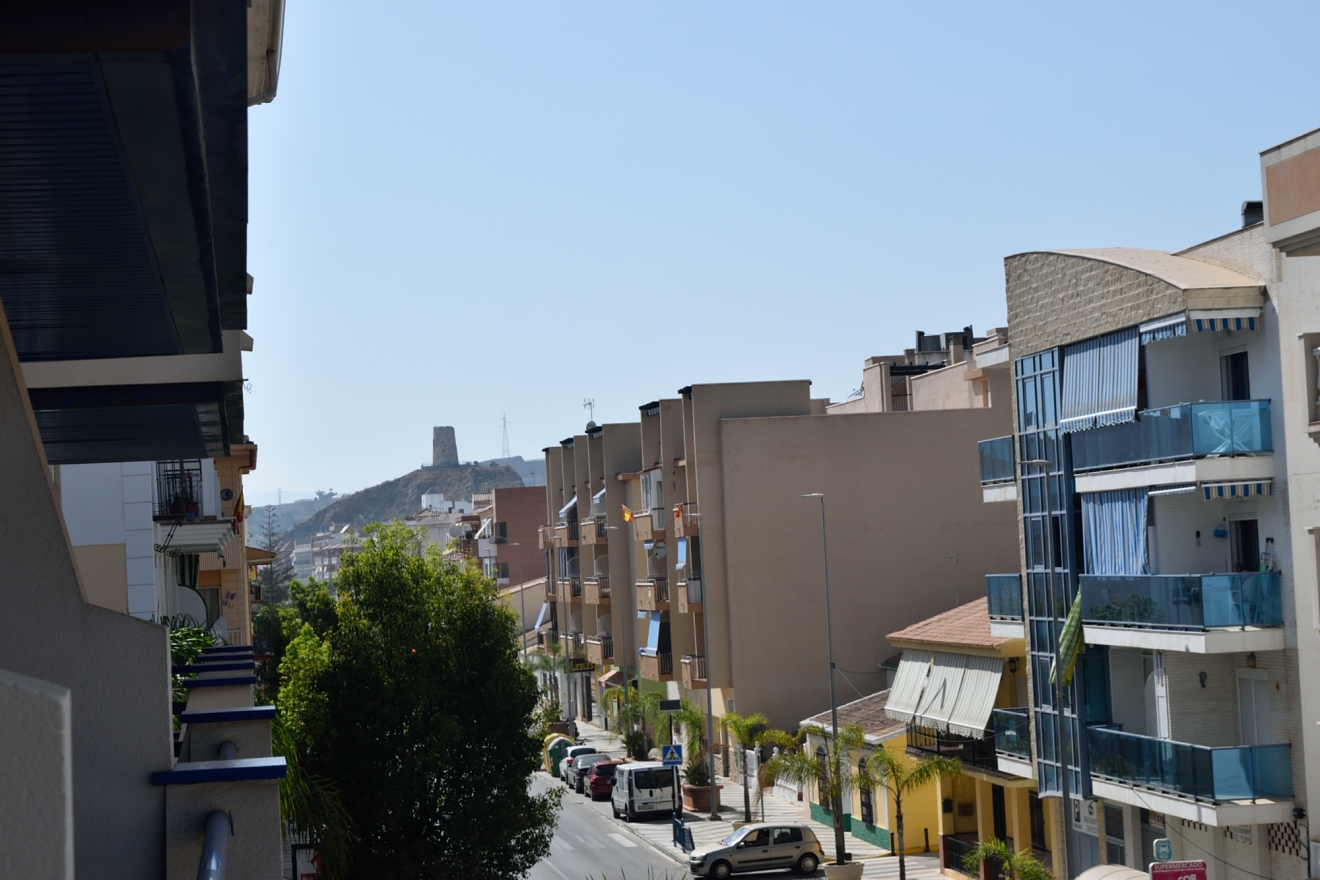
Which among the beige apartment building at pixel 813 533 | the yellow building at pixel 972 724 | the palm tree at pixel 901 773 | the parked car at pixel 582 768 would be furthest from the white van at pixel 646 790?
the palm tree at pixel 901 773

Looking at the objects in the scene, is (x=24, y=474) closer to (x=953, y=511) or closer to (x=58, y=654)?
(x=58, y=654)

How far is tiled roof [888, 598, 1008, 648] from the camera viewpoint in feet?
119

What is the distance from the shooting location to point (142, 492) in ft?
69.5

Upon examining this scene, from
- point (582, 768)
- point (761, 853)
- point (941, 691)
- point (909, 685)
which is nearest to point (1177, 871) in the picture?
point (941, 691)

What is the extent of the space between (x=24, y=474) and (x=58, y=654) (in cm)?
57

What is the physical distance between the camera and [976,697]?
119ft

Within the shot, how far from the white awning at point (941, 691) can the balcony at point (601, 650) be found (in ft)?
114

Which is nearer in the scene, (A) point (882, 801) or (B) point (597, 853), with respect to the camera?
(A) point (882, 801)

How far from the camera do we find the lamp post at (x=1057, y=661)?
95.0 ft

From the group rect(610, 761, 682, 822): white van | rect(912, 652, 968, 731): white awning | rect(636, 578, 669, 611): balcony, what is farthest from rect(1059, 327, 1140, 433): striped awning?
rect(636, 578, 669, 611): balcony

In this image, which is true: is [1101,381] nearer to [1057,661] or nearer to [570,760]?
[1057,661]

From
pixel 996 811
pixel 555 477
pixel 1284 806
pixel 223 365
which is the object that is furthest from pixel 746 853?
pixel 555 477

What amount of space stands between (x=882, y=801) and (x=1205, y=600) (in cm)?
1868

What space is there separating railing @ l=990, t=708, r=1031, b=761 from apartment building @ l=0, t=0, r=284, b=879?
28.2 metres
